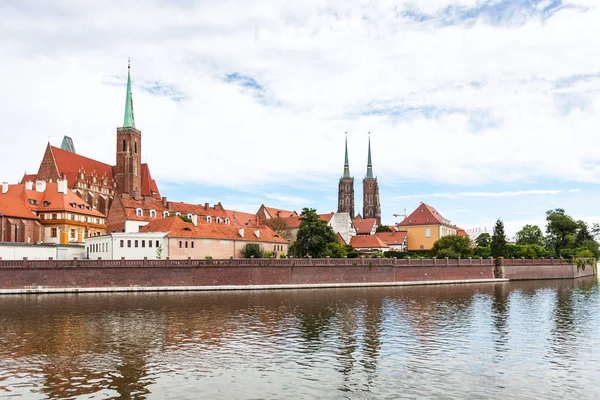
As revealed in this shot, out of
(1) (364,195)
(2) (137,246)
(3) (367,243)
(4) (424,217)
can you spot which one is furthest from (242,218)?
(1) (364,195)

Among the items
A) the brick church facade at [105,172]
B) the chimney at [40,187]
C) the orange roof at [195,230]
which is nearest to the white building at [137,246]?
the orange roof at [195,230]

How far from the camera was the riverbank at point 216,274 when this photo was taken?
179 feet

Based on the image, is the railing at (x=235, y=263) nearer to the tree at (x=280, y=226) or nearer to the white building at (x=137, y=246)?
the white building at (x=137, y=246)

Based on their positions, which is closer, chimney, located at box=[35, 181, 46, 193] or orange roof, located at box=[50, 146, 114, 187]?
chimney, located at box=[35, 181, 46, 193]

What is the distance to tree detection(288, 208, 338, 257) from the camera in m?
75.2

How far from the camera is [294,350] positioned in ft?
86.8

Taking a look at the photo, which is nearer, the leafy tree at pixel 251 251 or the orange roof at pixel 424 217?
the leafy tree at pixel 251 251

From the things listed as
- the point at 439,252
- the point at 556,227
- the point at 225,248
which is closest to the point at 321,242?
the point at 225,248

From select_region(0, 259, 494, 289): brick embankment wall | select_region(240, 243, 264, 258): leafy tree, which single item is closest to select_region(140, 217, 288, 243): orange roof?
select_region(240, 243, 264, 258): leafy tree

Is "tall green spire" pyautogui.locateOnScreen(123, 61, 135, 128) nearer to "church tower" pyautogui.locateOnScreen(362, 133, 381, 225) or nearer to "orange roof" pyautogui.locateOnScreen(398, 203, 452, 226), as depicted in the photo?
"orange roof" pyautogui.locateOnScreen(398, 203, 452, 226)

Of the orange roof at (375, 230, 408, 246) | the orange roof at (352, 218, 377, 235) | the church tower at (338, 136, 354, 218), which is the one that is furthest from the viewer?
the church tower at (338, 136, 354, 218)

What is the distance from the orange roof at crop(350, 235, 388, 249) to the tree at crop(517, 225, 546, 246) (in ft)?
138

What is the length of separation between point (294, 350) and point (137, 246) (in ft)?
154

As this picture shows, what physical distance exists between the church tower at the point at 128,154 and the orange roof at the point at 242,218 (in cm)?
1988
